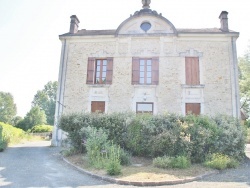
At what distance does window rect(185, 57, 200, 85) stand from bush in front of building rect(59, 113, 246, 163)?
4.16 m

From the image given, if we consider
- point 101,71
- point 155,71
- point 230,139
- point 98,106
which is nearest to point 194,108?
point 155,71

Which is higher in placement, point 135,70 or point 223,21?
point 223,21

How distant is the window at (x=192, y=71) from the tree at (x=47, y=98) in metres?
47.4

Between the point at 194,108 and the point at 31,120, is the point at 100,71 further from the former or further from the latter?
the point at 31,120

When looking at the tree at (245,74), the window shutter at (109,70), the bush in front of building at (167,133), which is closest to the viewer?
the bush in front of building at (167,133)

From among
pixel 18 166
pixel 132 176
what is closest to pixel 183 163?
pixel 132 176

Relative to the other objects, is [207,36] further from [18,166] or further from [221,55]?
[18,166]

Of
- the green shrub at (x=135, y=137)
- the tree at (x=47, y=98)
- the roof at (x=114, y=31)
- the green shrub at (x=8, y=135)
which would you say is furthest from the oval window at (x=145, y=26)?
the tree at (x=47, y=98)

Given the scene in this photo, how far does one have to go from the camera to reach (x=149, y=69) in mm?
14367

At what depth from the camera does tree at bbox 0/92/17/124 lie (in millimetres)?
54406

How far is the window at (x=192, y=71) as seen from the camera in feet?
45.3

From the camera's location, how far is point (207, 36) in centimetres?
1425

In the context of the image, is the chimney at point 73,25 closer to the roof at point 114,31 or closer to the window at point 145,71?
the roof at point 114,31

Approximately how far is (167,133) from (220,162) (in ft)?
6.52
